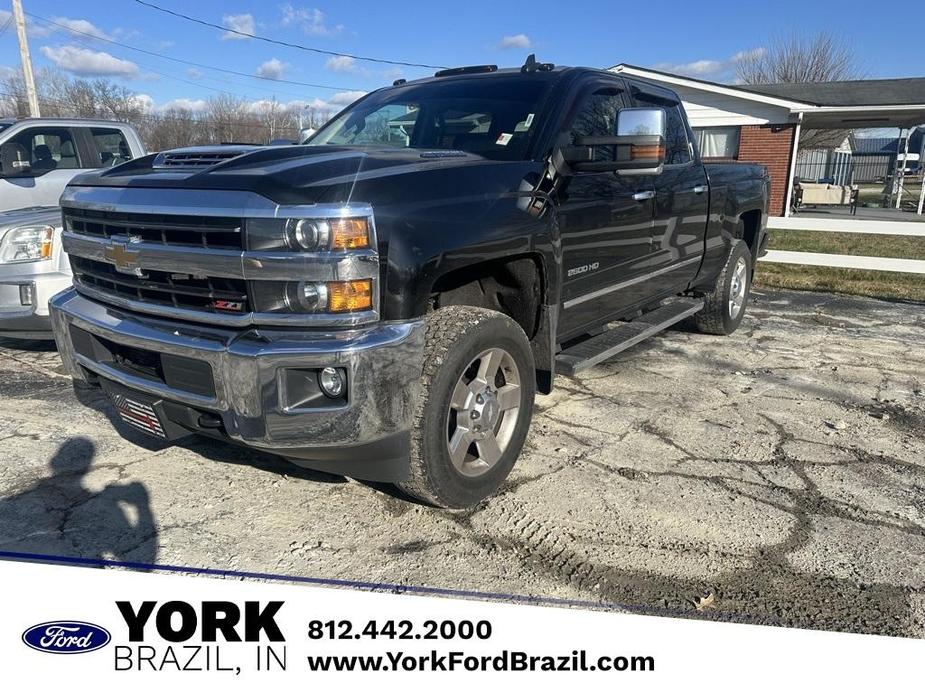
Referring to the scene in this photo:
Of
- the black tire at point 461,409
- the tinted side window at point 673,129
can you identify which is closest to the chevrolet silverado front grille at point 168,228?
the black tire at point 461,409

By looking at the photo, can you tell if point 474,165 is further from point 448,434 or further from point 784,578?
point 784,578

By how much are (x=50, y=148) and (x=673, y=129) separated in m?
6.73

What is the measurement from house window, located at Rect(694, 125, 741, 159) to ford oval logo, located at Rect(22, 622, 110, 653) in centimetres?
2112

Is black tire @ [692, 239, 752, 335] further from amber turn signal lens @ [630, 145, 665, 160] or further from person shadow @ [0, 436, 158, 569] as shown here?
person shadow @ [0, 436, 158, 569]

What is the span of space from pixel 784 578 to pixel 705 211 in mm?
3524

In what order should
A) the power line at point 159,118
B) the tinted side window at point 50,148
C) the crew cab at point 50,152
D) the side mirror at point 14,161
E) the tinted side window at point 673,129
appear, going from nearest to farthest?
the tinted side window at point 673,129, the side mirror at point 14,161, the crew cab at point 50,152, the tinted side window at point 50,148, the power line at point 159,118

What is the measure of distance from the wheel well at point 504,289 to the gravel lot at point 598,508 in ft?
2.80

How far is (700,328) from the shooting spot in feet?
21.6

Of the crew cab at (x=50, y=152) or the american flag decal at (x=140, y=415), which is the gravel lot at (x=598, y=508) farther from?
the crew cab at (x=50, y=152)

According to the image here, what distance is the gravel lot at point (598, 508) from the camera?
8.74 ft

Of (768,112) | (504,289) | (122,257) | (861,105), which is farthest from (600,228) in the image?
(861,105)

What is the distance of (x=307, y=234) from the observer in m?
2.42

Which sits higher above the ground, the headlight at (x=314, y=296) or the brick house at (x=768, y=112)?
the brick house at (x=768, y=112)

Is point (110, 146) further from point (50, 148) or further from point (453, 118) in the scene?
point (453, 118)
